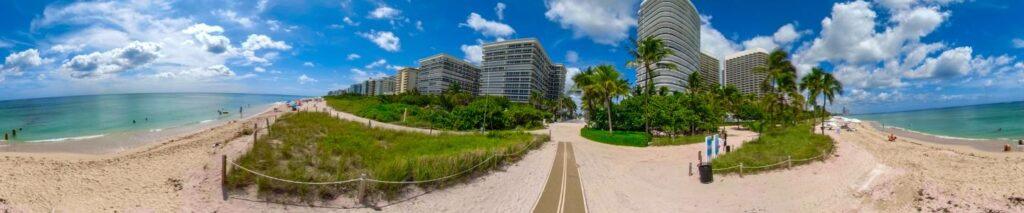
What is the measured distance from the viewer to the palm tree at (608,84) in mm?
33219

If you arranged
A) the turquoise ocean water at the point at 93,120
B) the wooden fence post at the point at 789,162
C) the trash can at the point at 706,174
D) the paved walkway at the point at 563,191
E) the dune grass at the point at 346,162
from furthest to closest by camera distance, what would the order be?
1. the turquoise ocean water at the point at 93,120
2. the wooden fence post at the point at 789,162
3. the trash can at the point at 706,174
4. the paved walkway at the point at 563,191
5. the dune grass at the point at 346,162

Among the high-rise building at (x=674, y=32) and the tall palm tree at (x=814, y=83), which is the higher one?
the high-rise building at (x=674, y=32)

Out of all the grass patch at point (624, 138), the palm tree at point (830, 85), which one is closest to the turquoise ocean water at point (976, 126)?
the palm tree at point (830, 85)

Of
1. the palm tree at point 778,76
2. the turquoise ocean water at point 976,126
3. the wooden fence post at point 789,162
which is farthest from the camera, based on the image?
the turquoise ocean water at point 976,126

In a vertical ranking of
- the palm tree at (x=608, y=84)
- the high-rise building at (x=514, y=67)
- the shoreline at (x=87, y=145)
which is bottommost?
the shoreline at (x=87, y=145)

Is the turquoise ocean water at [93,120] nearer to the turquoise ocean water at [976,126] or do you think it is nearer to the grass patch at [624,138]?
the grass patch at [624,138]

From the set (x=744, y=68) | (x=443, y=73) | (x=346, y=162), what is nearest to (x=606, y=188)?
(x=346, y=162)

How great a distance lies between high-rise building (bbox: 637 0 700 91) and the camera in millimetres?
107156

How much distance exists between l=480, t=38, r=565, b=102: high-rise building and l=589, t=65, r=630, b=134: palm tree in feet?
267

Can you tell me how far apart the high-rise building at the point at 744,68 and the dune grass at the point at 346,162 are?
10913 cm

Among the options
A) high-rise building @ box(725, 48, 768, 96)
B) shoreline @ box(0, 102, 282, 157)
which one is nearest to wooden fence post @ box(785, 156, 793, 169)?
shoreline @ box(0, 102, 282, 157)

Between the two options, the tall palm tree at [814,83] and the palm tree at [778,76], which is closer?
the palm tree at [778,76]

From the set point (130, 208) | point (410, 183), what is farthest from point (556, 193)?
point (130, 208)

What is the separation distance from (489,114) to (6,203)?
31183 mm
